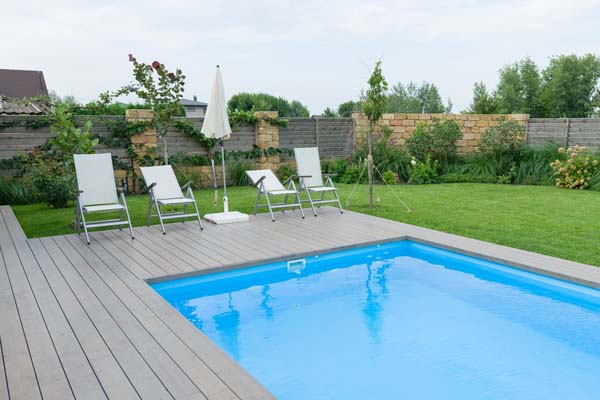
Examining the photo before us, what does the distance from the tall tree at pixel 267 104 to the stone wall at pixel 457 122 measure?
54.1 ft

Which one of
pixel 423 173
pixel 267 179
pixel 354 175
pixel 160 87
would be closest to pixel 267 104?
pixel 354 175

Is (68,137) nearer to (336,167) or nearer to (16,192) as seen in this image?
(16,192)

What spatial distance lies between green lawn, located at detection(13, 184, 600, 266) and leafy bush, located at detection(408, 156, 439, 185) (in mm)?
586

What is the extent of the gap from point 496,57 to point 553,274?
20.6m

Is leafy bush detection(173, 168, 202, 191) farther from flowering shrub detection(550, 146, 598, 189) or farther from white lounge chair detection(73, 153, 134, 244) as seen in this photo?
flowering shrub detection(550, 146, 598, 189)

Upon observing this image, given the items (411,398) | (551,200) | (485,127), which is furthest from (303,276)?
(485,127)

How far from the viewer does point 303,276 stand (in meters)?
5.15

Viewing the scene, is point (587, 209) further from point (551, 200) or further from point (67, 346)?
point (67, 346)

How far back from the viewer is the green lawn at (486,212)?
19.9 feet

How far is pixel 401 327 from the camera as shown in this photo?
12.8ft

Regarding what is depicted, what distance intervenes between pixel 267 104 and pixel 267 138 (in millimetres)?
18651

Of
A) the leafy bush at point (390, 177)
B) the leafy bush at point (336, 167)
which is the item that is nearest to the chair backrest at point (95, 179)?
the leafy bush at point (336, 167)

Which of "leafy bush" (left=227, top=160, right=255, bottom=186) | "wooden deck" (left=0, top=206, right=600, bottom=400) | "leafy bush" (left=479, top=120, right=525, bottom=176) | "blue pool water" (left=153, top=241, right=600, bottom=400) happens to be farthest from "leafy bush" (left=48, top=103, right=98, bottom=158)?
"leafy bush" (left=479, top=120, right=525, bottom=176)

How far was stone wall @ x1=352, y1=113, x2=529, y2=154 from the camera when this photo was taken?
1363 centimetres
